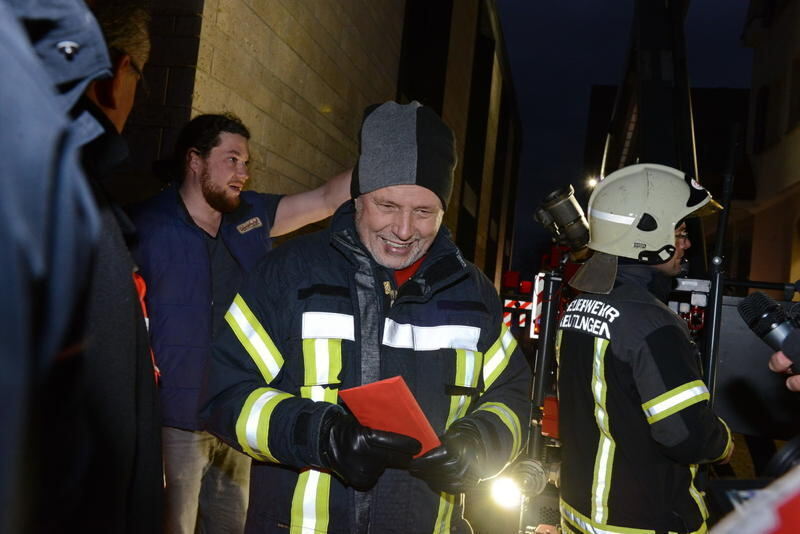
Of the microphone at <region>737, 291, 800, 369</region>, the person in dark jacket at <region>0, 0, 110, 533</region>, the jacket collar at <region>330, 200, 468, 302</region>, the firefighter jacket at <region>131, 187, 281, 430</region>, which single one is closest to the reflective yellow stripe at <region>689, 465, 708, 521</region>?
the microphone at <region>737, 291, 800, 369</region>

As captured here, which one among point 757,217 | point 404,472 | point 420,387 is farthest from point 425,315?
point 757,217

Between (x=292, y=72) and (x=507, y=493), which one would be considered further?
(x=292, y=72)

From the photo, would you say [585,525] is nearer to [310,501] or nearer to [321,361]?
[310,501]

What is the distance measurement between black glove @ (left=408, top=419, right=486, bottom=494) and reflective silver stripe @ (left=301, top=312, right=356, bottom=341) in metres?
0.42

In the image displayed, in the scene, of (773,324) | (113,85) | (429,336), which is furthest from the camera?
(773,324)

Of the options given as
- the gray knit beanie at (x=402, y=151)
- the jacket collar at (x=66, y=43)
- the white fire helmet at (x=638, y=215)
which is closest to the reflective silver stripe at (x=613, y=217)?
the white fire helmet at (x=638, y=215)

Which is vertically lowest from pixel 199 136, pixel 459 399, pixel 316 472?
pixel 316 472

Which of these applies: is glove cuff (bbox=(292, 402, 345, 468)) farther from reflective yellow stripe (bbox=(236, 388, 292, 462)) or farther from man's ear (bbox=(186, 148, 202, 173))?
man's ear (bbox=(186, 148, 202, 173))

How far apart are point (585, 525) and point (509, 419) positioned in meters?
0.82

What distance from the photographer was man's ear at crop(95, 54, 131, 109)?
1271 millimetres

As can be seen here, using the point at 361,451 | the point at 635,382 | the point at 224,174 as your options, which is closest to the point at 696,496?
the point at 635,382

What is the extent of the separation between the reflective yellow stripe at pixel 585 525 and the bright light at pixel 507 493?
0.78 meters

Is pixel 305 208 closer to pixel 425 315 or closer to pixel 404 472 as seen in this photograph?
pixel 425 315

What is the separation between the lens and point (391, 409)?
64.9 inches
